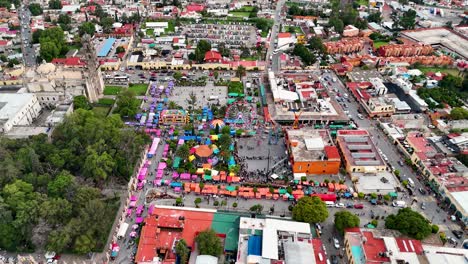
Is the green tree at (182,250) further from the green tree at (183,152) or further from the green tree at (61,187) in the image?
the green tree at (183,152)

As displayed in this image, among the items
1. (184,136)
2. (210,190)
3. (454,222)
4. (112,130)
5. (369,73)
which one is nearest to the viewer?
(454,222)

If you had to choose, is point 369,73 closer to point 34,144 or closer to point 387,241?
point 387,241

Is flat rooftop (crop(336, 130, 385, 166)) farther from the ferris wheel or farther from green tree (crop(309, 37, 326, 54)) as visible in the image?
green tree (crop(309, 37, 326, 54))

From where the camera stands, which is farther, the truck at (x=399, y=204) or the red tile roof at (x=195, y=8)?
the red tile roof at (x=195, y=8)

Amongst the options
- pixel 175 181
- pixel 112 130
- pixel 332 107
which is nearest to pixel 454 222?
pixel 332 107

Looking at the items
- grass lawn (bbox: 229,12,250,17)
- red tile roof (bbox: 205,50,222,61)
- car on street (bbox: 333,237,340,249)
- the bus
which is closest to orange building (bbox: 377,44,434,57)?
red tile roof (bbox: 205,50,222,61)

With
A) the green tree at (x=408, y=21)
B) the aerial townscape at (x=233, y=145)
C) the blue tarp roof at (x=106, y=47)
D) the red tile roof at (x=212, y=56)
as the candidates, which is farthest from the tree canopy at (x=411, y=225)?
the green tree at (x=408, y=21)
